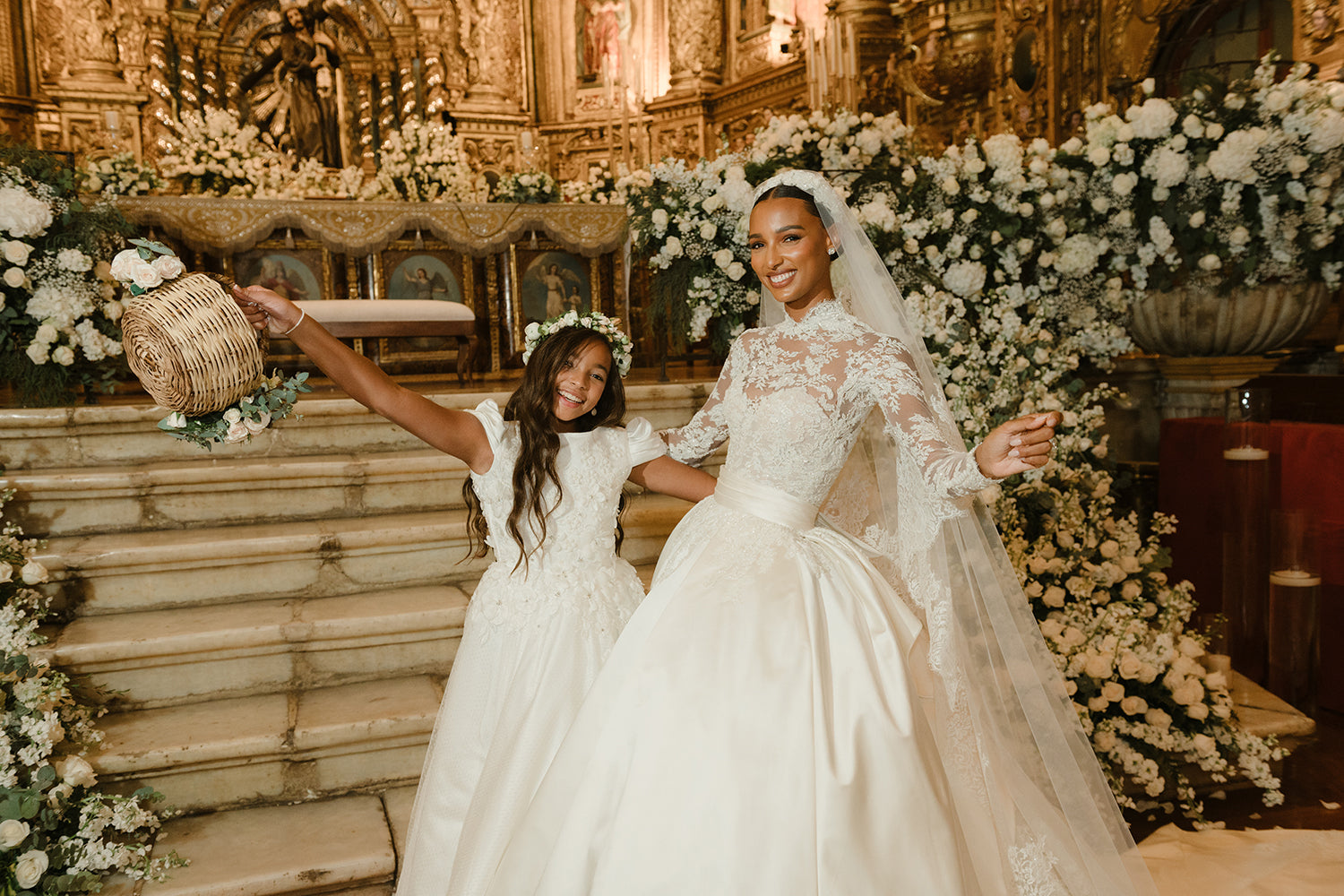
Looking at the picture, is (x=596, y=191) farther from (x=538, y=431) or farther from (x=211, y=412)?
(x=211, y=412)

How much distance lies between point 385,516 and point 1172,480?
4.41 m

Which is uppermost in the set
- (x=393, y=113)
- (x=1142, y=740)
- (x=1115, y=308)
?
(x=393, y=113)

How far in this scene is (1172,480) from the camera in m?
5.43

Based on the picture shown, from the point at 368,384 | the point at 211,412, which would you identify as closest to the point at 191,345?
the point at 211,412

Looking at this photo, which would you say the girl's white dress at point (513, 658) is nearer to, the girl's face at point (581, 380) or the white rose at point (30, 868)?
the girl's face at point (581, 380)

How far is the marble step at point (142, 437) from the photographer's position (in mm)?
4199

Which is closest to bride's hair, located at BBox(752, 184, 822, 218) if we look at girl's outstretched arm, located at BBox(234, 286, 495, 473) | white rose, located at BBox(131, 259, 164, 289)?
girl's outstretched arm, located at BBox(234, 286, 495, 473)

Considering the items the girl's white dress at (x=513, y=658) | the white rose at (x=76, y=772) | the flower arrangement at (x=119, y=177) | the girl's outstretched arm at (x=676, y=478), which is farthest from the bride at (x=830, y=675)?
the flower arrangement at (x=119, y=177)

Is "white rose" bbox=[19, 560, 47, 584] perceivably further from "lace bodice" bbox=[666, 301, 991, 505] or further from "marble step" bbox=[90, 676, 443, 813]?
"lace bodice" bbox=[666, 301, 991, 505]

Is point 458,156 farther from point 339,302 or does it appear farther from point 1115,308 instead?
point 1115,308

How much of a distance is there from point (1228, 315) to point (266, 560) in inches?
191

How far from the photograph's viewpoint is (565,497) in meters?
2.51

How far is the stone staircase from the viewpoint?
9.82 ft

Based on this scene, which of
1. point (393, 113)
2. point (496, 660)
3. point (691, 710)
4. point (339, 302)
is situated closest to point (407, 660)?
point (496, 660)
